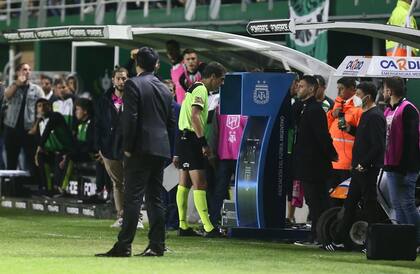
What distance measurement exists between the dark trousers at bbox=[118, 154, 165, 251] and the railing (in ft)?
47.5

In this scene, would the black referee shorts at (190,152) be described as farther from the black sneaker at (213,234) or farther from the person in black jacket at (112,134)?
the person in black jacket at (112,134)

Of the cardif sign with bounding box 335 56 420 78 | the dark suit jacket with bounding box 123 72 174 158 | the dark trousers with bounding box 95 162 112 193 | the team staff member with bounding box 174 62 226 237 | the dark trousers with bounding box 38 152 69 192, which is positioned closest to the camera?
the dark suit jacket with bounding box 123 72 174 158

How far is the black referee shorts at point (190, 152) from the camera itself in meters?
17.4

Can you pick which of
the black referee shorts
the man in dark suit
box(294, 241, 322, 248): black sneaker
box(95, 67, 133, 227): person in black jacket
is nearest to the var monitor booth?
box(294, 241, 322, 248): black sneaker

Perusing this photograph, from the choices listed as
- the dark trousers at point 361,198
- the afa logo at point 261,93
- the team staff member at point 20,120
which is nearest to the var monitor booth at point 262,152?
the afa logo at point 261,93

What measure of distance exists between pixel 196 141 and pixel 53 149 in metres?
6.79

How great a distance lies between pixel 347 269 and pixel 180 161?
4366mm

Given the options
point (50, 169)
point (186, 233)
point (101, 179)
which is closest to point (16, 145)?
point (50, 169)

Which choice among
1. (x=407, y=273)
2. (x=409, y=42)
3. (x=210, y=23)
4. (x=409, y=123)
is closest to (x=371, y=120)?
(x=409, y=123)

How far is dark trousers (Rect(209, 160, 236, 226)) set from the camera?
1803 cm

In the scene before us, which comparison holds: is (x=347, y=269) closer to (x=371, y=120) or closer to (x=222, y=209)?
(x=371, y=120)

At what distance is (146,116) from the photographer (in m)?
14.2

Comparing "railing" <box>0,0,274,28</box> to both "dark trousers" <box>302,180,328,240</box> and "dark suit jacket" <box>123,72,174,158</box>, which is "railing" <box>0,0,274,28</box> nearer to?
"dark trousers" <box>302,180,328,240</box>

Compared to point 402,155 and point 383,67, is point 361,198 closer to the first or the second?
point 402,155
